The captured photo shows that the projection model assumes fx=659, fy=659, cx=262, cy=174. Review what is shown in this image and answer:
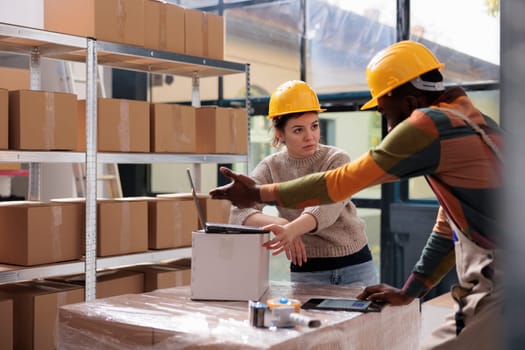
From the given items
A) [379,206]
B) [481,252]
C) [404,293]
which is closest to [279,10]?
[379,206]

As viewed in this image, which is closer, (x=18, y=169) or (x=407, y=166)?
(x=407, y=166)

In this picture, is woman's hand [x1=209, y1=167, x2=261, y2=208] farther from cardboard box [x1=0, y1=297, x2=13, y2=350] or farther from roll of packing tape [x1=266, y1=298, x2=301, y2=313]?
cardboard box [x1=0, y1=297, x2=13, y2=350]

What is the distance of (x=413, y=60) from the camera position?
72.9 inches

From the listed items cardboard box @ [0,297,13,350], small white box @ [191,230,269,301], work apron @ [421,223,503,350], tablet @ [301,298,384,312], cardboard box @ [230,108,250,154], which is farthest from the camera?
cardboard box @ [230,108,250,154]

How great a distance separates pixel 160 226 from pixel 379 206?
7.16 feet

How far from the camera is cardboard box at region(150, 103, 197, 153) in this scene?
392 cm

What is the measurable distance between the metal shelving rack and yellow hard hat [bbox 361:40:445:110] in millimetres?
2038

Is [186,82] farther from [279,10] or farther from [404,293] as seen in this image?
[404,293]

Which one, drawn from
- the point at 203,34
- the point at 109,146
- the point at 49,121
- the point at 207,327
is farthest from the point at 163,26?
the point at 207,327

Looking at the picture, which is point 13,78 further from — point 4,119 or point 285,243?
point 285,243

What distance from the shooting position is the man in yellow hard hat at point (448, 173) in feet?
5.42

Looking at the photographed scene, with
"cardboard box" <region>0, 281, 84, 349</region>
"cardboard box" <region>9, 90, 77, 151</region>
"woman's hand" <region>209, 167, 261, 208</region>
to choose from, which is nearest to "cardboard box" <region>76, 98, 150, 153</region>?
"cardboard box" <region>9, 90, 77, 151</region>

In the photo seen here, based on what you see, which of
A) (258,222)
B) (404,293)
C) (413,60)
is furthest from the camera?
(258,222)

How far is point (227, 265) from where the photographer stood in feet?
7.31
